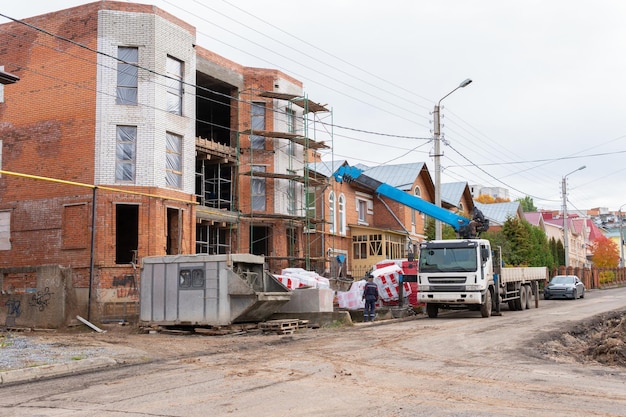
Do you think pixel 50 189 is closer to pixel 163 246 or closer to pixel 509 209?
pixel 163 246

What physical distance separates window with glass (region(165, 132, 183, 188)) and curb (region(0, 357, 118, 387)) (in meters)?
13.9

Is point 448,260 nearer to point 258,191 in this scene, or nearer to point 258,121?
point 258,191

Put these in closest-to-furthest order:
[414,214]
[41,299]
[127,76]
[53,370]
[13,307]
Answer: [53,370], [41,299], [13,307], [127,76], [414,214]

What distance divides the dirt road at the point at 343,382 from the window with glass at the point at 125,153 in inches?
378

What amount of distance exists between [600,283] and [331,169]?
124 ft

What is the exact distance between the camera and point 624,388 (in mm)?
9094

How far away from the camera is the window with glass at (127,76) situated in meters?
24.8

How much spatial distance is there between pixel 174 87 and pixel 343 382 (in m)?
19.5

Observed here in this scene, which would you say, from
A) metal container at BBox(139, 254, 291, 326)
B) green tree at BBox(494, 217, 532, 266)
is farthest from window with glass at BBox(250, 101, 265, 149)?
green tree at BBox(494, 217, 532, 266)

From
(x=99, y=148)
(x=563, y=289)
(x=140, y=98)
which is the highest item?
(x=140, y=98)

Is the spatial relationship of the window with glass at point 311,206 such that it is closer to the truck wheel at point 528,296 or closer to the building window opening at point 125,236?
the building window opening at point 125,236

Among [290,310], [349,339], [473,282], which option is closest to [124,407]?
[349,339]

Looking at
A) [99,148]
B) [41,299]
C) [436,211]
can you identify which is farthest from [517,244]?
[41,299]

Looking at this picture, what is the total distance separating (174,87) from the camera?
26.4 metres
